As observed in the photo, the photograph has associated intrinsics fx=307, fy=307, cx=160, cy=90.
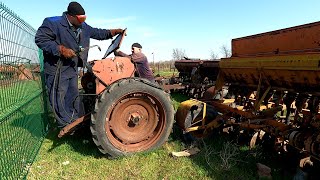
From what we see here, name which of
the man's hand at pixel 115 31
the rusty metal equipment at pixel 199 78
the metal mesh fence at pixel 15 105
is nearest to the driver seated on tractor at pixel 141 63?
the man's hand at pixel 115 31

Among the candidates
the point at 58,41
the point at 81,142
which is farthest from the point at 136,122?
the point at 58,41

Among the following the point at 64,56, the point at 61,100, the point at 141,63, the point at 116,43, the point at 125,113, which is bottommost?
the point at 125,113

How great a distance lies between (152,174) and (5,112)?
1890mm

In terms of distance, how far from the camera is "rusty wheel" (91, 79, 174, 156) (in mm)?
4145

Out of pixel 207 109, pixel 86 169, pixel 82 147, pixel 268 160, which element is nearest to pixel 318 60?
pixel 268 160

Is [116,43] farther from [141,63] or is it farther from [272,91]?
[272,91]

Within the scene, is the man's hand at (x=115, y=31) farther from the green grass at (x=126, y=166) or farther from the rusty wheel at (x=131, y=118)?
the green grass at (x=126, y=166)

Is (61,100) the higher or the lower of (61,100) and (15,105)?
the lower

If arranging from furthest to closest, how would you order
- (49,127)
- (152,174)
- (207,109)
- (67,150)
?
(49,127), (207,109), (67,150), (152,174)

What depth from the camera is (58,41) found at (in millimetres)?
4844

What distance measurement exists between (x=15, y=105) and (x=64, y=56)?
1424 mm

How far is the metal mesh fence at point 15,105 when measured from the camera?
2.89 metres

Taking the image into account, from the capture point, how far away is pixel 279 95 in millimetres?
4609

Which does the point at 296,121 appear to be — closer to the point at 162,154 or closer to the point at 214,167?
the point at 214,167
